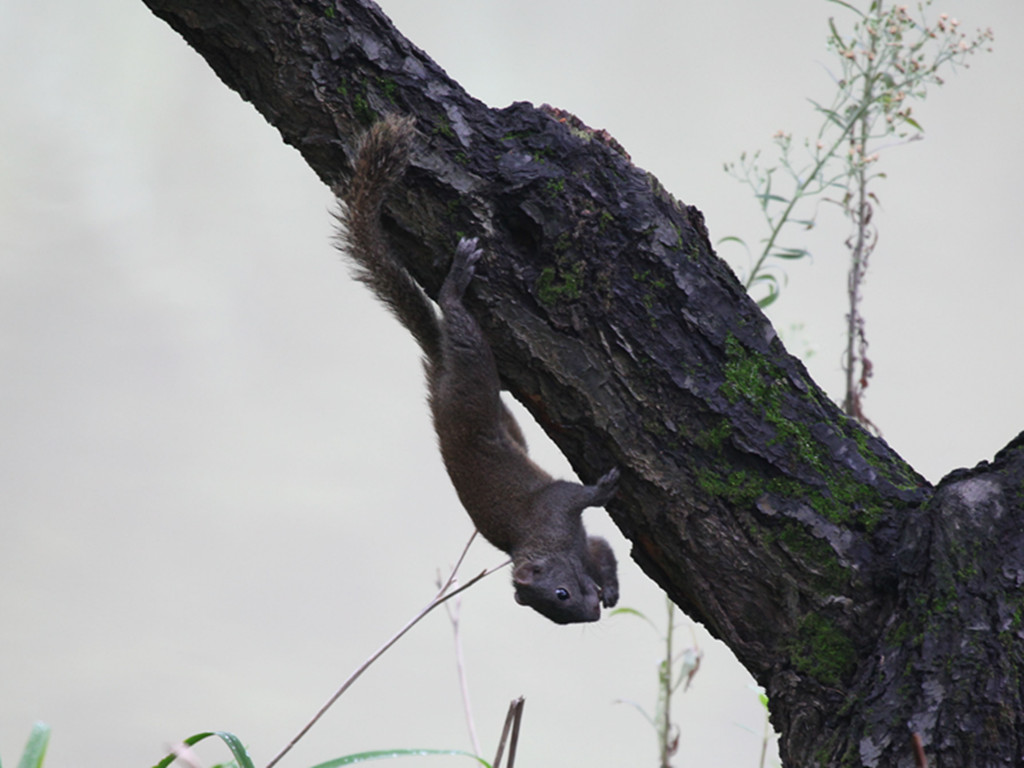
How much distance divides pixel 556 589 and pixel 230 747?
5.76ft

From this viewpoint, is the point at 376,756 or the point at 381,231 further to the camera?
the point at 381,231

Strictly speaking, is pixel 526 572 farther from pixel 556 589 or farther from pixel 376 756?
pixel 376 756

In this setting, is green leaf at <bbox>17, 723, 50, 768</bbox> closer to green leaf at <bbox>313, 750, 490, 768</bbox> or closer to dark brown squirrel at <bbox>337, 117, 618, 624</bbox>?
green leaf at <bbox>313, 750, 490, 768</bbox>

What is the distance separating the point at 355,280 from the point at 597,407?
1.07 m

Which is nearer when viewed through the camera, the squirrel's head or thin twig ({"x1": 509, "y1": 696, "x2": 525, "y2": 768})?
thin twig ({"x1": 509, "y1": 696, "x2": 525, "y2": 768})

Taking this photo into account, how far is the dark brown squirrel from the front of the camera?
3180 mm

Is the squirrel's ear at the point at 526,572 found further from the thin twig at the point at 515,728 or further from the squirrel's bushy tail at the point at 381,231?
the thin twig at the point at 515,728

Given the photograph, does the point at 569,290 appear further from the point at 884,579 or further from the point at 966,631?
the point at 966,631

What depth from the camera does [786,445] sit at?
8.91ft

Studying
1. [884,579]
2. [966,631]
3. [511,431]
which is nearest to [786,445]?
[884,579]

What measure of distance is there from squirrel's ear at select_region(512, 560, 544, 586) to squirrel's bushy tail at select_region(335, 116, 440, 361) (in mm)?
888

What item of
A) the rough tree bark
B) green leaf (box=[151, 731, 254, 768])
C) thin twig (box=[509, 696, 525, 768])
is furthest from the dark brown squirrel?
green leaf (box=[151, 731, 254, 768])

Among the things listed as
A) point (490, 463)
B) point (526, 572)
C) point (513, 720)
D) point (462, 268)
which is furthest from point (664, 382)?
point (526, 572)

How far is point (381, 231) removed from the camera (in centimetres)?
305
